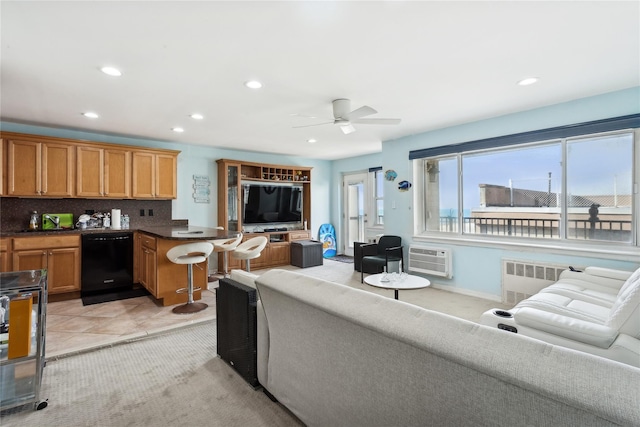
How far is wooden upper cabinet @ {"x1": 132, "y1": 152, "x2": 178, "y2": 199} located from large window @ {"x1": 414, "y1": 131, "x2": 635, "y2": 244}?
412 cm

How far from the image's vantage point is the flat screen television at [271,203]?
20.5 feet

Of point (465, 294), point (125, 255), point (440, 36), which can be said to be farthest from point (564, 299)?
point (125, 255)

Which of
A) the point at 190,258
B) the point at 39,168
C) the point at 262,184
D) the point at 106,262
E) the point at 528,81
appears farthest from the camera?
the point at 262,184

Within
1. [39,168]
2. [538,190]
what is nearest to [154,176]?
[39,168]

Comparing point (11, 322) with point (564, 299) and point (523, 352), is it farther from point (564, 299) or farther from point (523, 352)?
point (564, 299)

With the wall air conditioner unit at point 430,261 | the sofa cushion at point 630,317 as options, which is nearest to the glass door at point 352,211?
the wall air conditioner unit at point 430,261

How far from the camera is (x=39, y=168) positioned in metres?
4.12

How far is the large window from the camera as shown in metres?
3.36

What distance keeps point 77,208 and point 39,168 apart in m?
0.78

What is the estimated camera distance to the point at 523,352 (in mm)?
838

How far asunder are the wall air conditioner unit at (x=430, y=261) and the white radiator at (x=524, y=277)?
77 centimetres

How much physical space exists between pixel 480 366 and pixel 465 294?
3922 millimetres

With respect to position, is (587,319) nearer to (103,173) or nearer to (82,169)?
(103,173)

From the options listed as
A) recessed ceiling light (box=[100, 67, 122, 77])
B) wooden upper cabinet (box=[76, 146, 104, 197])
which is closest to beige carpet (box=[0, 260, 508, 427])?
recessed ceiling light (box=[100, 67, 122, 77])
